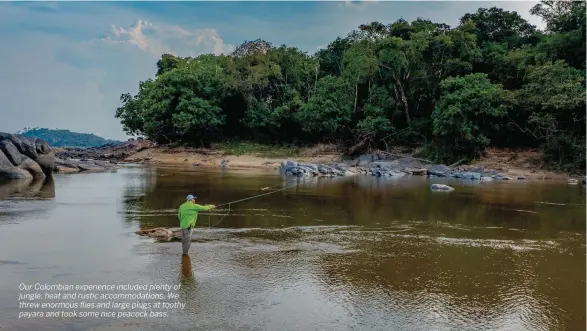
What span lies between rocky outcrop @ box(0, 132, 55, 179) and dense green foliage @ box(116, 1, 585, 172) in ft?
60.0

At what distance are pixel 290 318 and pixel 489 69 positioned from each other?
4454 cm

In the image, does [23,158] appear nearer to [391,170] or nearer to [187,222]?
[187,222]

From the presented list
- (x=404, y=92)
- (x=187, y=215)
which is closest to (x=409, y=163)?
(x=404, y=92)

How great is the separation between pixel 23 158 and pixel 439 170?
30654 millimetres

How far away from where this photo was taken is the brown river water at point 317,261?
7668 millimetres

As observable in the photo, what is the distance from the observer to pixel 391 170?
38.7m

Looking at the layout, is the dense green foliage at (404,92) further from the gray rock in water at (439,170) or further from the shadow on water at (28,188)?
the shadow on water at (28,188)

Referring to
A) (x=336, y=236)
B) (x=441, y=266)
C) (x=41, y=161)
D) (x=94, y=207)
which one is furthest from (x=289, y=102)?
(x=441, y=266)

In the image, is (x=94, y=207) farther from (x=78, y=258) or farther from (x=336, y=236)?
(x=336, y=236)

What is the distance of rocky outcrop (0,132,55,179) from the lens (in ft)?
93.7

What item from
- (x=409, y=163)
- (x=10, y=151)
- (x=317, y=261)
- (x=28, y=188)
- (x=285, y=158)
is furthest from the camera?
(x=285, y=158)

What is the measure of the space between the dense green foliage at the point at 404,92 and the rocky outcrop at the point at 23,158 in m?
18.3

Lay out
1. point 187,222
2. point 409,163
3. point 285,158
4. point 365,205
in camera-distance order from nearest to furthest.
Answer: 1. point 187,222
2. point 365,205
3. point 409,163
4. point 285,158

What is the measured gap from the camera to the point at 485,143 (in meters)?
40.0
